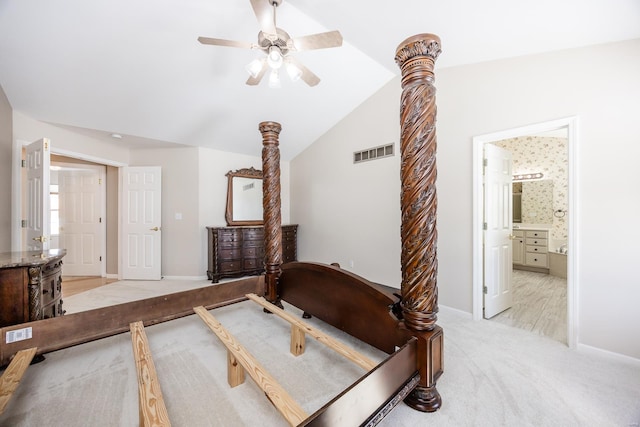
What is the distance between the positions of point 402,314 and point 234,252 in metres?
3.44

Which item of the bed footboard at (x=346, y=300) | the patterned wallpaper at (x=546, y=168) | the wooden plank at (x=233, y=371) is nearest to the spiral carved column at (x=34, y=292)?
the wooden plank at (x=233, y=371)

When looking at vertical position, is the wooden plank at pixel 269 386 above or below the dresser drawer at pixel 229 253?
below

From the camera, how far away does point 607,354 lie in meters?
2.01

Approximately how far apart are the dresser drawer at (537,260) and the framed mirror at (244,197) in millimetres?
5392

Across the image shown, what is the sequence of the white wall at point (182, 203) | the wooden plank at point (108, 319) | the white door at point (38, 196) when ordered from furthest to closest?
1. the white wall at point (182, 203)
2. the white door at point (38, 196)
3. the wooden plank at point (108, 319)

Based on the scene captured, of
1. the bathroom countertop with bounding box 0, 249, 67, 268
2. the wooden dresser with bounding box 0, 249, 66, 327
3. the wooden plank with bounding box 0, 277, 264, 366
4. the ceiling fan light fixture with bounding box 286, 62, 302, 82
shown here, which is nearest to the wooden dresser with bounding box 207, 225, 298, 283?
the wooden plank with bounding box 0, 277, 264, 366

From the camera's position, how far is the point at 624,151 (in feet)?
6.39

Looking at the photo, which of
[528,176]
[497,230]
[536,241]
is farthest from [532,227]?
[497,230]

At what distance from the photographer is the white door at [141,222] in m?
4.38

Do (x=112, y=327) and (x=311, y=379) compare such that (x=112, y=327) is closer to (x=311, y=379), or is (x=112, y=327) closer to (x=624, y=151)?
(x=311, y=379)

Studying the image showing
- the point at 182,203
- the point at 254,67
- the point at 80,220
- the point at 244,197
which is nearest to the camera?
the point at 254,67

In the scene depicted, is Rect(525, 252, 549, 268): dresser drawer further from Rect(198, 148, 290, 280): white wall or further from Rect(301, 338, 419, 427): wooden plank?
Rect(198, 148, 290, 280): white wall

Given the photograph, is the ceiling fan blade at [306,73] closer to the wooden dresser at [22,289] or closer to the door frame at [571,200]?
the door frame at [571,200]

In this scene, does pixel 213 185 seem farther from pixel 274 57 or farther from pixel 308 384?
pixel 308 384
